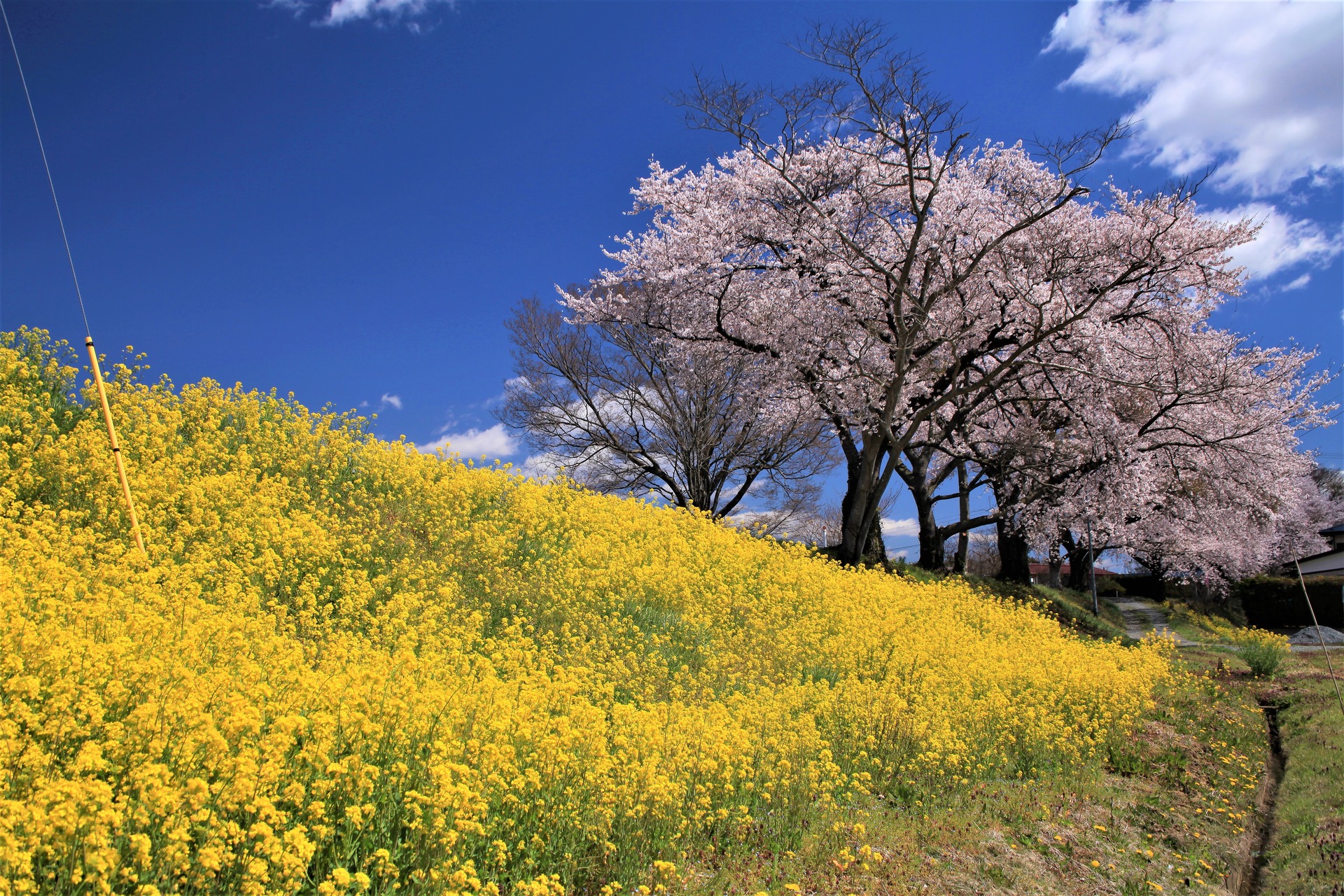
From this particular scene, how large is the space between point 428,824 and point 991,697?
5.84 meters

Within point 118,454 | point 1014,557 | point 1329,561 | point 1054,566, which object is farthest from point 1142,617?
point 118,454

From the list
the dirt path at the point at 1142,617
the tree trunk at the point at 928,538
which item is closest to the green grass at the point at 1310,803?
the tree trunk at the point at 928,538

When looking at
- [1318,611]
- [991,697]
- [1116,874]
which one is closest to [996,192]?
[991,697]

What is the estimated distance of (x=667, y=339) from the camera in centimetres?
2152

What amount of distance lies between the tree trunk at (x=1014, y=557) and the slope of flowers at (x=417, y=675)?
460 inches

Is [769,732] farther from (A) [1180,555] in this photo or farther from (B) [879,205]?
(A) [1180,555]

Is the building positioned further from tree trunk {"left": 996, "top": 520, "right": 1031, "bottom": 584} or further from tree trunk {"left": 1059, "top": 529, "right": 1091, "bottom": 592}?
tree trunk {"left": 996, "top": 520, "right": 1031, "bottom": 584}

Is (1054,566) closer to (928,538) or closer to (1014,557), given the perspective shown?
(1014,557)

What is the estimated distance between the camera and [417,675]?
5520 millimetres

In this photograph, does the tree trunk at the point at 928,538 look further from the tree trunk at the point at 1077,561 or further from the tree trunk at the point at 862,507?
→ the tree trunk at the point at 1077,561

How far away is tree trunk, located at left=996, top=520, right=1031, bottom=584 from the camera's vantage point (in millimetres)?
24250

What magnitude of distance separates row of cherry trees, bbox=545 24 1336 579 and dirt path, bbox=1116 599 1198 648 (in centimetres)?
672

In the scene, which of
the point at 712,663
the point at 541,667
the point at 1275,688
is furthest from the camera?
the point at 1275,688

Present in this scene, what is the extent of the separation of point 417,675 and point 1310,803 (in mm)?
8400
